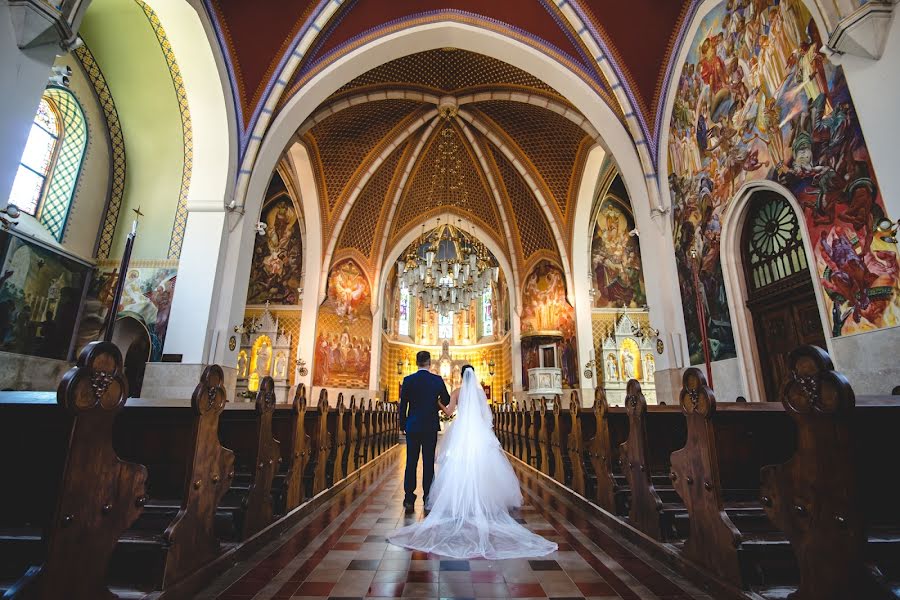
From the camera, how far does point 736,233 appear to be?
6.76 m

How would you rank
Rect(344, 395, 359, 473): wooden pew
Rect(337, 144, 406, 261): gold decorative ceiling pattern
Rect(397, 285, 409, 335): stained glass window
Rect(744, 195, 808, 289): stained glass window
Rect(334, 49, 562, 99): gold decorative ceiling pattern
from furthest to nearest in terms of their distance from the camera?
Rect(397, 285, 409, 335): stained glass window < Rect(337, 144, 406, 261): gold decorative ceiling pattern < Rect(334, 49, 562, 99): gold decorative ceiling pattern < Rect(744, 195, 808, 289): stained glass window < Rect(344, 395, 359, 473): wooden pew

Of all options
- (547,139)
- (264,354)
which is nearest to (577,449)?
(547,139)

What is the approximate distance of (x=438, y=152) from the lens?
1630 centimetres

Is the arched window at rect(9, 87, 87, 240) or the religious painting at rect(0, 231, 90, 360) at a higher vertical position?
the arched window at rect(9, 87, 87, 240)

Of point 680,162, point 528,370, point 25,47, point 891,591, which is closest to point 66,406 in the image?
point 891,591

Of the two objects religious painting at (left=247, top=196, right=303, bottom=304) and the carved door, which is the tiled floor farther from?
religious painting at (left=247, top=196, right=303, bottom=304)

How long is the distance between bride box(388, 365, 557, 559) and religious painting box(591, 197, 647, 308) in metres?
12.0

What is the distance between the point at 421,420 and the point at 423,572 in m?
1.81

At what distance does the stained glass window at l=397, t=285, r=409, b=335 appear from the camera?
24391 mm

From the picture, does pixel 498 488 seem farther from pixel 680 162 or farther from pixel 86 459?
pixel 680 162

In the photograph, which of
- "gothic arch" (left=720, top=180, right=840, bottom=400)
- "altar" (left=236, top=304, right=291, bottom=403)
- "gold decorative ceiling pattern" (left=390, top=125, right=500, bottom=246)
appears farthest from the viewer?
"gold decorative ceiling pattern" (left=390, top=125, right=500, bottom=246)

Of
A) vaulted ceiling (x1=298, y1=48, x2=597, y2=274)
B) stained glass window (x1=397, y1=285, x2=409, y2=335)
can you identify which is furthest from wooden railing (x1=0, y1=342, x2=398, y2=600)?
stained glass window (x1=397, y1=285, x2=409, y2=335)

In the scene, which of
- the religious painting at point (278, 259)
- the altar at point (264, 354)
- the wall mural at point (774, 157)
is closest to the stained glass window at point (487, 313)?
the religious painting at point (278, 259)

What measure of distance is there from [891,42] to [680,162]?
12.6ft
